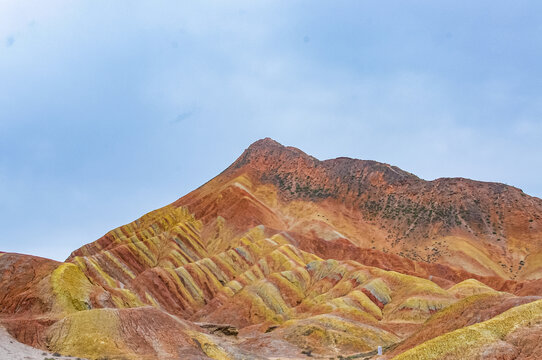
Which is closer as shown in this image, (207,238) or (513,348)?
(513,348)

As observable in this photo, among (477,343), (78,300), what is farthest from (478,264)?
(477,343)

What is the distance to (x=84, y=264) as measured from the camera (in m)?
88.3

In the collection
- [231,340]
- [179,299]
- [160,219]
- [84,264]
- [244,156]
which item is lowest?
[231,340]

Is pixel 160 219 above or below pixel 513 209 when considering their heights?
above

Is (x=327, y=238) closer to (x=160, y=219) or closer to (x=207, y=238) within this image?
(x=207, y=238)

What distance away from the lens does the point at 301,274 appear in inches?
3841

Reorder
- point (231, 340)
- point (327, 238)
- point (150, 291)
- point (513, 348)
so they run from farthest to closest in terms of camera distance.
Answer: point (327, 238) → point (150, 291) → point (231, 340) → point (513, 348)

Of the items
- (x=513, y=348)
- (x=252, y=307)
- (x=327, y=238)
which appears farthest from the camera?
(x=327, y=238)

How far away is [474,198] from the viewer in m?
146

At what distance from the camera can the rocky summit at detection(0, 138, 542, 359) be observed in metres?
43.6

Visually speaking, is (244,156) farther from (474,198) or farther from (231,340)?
(231,340)

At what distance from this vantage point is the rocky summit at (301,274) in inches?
1715

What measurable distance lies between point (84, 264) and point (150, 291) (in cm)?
1272

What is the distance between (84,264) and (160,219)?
4711cm
